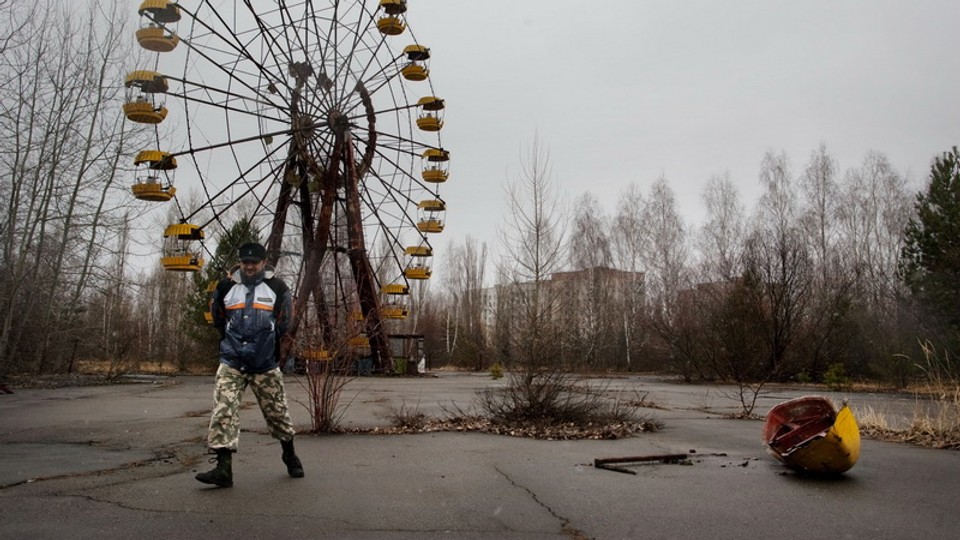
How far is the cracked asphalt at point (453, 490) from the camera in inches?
168

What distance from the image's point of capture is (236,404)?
18.3ft

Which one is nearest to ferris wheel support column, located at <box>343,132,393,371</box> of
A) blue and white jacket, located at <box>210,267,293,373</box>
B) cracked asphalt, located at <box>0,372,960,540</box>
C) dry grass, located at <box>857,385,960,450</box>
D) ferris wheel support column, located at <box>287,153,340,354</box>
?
ferris wheel support column, located at <box>287,153,340,354</box>

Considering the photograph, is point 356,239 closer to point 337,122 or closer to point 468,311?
point 337,122

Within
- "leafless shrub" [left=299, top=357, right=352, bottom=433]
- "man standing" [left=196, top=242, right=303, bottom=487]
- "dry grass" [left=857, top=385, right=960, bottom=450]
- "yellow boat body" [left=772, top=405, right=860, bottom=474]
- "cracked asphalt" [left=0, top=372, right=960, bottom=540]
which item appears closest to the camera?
"cracked asphalt" [left=0, top=372, right=960, bottom=540]

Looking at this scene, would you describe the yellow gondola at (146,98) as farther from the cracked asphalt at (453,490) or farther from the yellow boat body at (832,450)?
the yellow boat body at (832,450)

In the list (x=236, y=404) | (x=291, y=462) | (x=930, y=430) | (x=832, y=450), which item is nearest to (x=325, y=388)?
(x=291, y=462)

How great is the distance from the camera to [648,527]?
4367mm

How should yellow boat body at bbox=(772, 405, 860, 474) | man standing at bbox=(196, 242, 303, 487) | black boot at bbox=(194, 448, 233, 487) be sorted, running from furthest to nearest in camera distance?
1. yellow boat body at bbox=(772, 405, 860, 474)
2. man standing at bbox=(196, 242, 303, 487)
3. black boot at bbox=(194, 448, 233, 487)

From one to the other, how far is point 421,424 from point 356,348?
1.40 meters

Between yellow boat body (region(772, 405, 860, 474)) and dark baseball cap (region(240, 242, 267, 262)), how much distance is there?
4.93 metres

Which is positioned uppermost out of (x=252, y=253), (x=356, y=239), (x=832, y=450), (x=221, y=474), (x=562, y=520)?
(x=356, y=239)

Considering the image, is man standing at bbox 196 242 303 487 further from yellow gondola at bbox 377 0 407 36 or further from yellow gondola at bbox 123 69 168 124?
yellow gondola at bbox 377 0 407 36

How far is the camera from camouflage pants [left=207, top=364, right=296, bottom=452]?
5434 mm

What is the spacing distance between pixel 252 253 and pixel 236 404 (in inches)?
49.9
